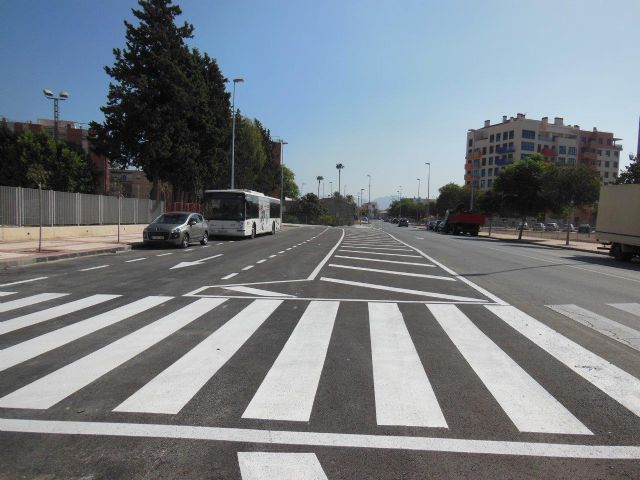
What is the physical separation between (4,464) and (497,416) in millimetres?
3701

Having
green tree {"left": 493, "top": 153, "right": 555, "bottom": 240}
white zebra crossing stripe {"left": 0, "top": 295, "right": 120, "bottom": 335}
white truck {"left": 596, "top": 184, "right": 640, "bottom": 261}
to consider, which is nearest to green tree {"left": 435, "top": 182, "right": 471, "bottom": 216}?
green tree {"left": 493, "top": 153, "right": 555, "bottom": 240}

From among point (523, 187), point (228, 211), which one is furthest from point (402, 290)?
point (523, 187)

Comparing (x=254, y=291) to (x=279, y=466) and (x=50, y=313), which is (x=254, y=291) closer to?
(x=50, y=313)

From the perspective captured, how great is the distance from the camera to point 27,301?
8.61 m

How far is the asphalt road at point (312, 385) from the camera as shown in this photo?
11.0 ft

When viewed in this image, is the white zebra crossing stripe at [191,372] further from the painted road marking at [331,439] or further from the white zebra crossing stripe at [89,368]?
the white zebra crossing stripe at [89,368]

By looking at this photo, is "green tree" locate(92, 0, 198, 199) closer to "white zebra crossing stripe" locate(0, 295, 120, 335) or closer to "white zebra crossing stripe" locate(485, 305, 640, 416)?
"white zebra crossing stripe" locate(0, 295, 120, 335)

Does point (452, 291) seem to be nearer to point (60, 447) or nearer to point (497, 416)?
point (497, 416)

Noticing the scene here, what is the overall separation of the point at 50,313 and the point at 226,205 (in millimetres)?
20727

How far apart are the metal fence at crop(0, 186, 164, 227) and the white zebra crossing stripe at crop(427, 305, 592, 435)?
20045 millimetres

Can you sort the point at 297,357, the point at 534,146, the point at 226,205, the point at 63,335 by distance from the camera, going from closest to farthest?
the point at 297,357 < the point at 63,335 < the point at 226,205 < the point at 534,146

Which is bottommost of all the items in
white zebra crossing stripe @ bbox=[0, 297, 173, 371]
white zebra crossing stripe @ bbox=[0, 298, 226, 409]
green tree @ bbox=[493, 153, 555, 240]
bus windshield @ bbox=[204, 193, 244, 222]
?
white zebra crossing stripe @ bbox=[0, 297, 173, 371]

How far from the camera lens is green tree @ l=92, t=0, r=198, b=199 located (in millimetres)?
31203

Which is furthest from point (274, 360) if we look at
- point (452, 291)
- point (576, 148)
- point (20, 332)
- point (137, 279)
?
point (576, 148)
